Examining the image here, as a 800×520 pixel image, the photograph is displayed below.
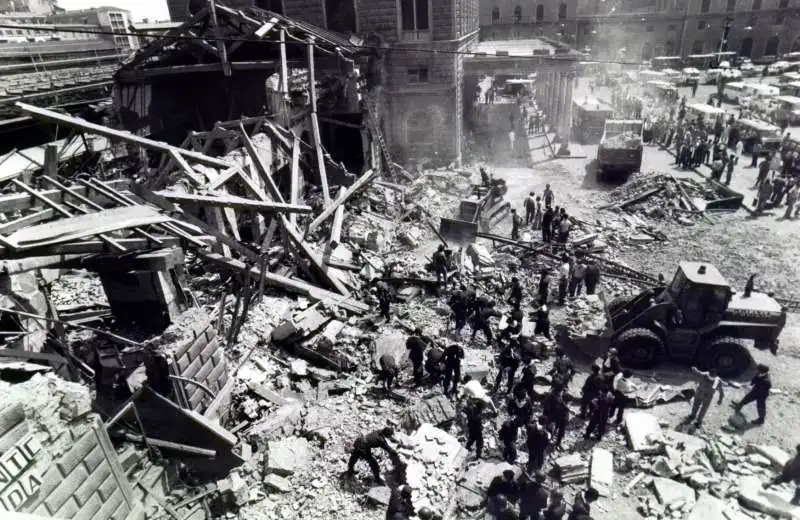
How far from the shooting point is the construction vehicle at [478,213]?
51.4ft

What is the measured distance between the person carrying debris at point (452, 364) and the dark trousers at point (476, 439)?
1.33 meters

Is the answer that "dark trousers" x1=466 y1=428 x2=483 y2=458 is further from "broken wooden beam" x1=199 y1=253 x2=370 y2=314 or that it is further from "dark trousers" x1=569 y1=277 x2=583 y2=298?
"dark trousers" x1=569 y1=277 x2=583 y2=298

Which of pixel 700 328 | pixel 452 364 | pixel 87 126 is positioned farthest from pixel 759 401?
pixel 87 126

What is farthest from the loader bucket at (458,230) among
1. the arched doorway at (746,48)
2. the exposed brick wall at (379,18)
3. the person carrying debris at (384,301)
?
the arched doorway at (746,48)

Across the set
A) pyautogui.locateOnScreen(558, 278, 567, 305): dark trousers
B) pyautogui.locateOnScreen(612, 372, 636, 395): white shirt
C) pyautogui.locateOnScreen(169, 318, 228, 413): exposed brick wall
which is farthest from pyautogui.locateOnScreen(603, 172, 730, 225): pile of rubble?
pyautogui.locateOnScreen(169, 318, 228, 413): exposed brick wall

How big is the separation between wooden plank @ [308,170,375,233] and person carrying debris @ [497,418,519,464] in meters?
8.48

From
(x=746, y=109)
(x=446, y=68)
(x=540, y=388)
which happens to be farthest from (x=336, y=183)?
(x=746, y=109)

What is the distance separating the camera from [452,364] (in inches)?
365

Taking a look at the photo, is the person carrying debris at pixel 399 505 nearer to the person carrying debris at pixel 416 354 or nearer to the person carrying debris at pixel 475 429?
the person carrying debris at pixel 475 429

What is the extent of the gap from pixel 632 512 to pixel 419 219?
1186 cm

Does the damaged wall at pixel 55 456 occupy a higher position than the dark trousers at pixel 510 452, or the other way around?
the damaged wall at pixel 55 456

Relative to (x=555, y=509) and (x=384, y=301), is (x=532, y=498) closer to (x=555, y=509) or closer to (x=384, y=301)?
(x=555, y=509)

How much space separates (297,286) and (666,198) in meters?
14.8

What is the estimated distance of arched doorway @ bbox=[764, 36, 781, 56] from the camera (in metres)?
50.3
